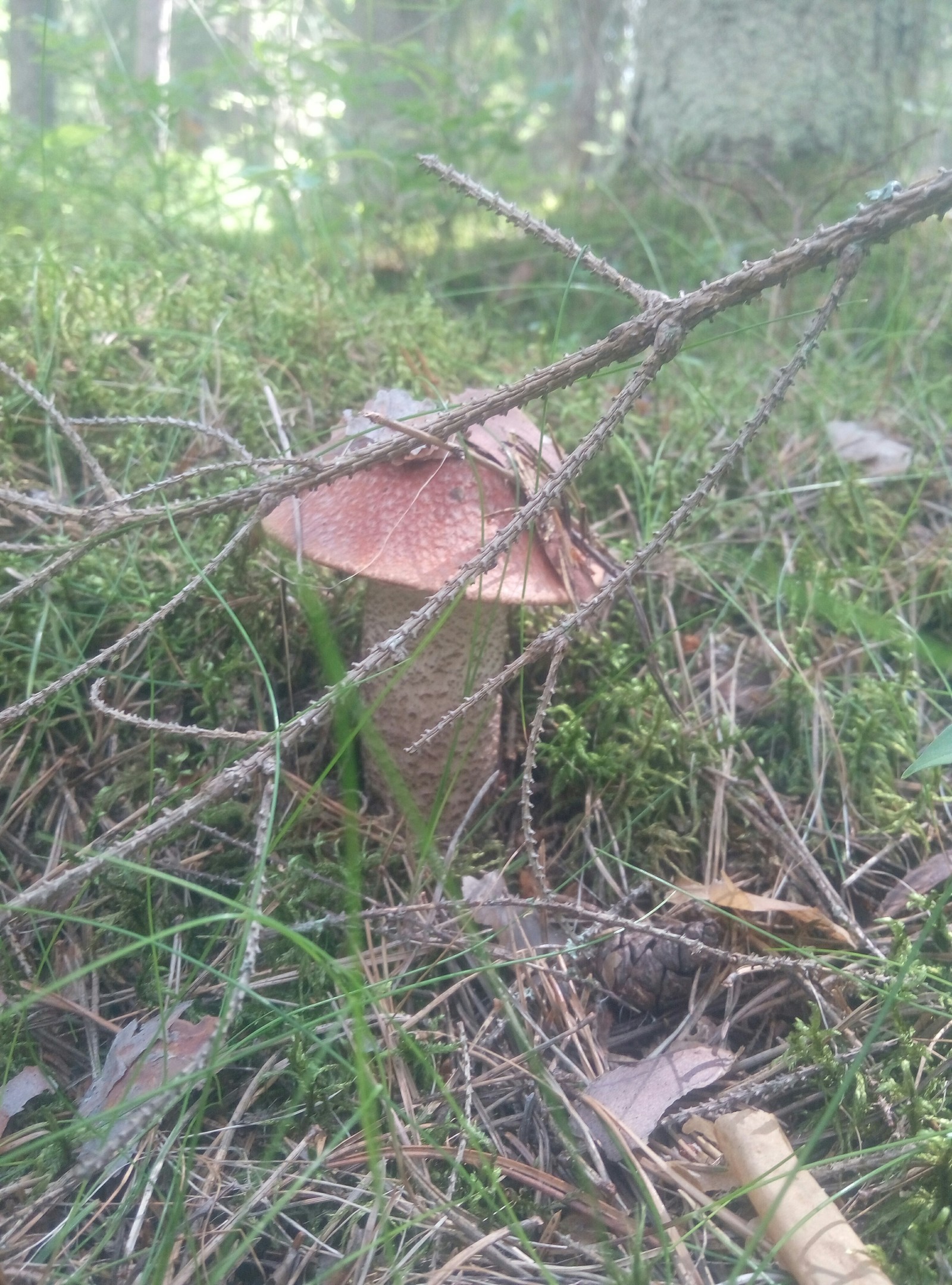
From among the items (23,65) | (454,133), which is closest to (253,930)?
(454,133)

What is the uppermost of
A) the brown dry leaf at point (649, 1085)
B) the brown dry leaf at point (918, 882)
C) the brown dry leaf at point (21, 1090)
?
the brown dry leaf at point (21, 1090)

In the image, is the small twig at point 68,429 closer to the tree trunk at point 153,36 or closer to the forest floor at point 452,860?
the forest floor at point 452,860

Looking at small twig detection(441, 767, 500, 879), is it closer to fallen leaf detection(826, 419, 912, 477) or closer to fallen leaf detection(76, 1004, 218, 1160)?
fallen leaf detection(76, 1004, 218, 1160)

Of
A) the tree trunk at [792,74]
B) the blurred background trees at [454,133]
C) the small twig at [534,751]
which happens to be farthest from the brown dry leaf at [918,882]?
the tree trunk at [792,74]

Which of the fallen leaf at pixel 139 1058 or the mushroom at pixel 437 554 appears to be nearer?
the fallen leaf at pixel 139 1058

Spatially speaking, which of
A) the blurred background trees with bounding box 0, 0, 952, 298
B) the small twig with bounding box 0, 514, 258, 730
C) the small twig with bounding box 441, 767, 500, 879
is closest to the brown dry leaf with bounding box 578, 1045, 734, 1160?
the small twig with bounding box 441, 767, 500, 879

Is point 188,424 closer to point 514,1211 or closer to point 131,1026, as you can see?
point 131,1026

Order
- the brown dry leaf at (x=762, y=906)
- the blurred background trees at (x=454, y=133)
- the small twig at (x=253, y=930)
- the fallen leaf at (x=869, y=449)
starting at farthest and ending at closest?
the blurred background trees at (x=454, y=133) < the fallen leaf at (x=869, y=449) < the brown dry leaf at (x=762, y=906) < the small twig at (x=253, y=930)

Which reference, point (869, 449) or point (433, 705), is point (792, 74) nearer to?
point (869, 449)
